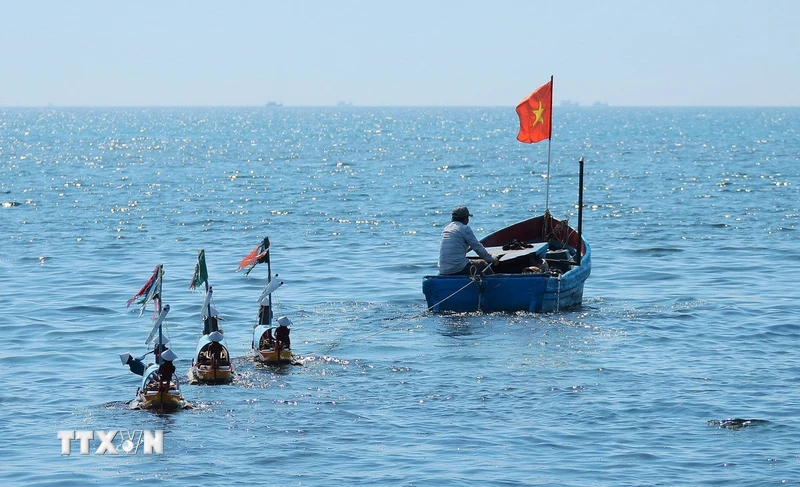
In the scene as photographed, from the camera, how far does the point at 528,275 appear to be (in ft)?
76.1

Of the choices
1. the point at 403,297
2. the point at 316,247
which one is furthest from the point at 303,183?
the point at 403,297

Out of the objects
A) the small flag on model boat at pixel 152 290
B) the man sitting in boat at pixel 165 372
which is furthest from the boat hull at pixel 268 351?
the man sitting in boat at pixel 165 372

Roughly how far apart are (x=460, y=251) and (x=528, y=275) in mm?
1441

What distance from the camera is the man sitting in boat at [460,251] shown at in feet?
76.2

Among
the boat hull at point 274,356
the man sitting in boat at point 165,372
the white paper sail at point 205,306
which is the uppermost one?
the white paper sail at point 205,306

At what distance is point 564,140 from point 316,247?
294 ft

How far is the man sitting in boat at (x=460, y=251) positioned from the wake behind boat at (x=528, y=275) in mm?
184

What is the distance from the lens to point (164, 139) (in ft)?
422

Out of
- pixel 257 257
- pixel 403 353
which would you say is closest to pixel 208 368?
pixel 257 257

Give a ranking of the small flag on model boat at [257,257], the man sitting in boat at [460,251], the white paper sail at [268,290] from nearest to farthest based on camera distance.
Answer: the white paper sail at [268,290] → the small flag on model boat at [257,257] → the man sitting in boat at [460,251]

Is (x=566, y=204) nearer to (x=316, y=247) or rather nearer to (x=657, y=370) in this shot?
(x=316, y=247)

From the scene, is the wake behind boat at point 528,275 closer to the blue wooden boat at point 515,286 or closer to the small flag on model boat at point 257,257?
the blue wooden boat at point 515,286

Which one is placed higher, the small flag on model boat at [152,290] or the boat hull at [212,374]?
the small flag on model boat at [152,290]

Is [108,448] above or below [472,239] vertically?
below
